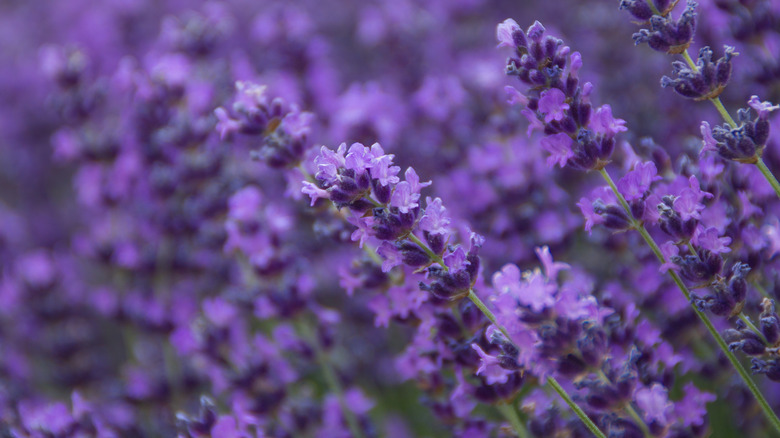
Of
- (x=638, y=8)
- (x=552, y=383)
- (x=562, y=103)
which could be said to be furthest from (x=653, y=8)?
(x=552, y=383)

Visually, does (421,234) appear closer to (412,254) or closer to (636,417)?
(412,254)

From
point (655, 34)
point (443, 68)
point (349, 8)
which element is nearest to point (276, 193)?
point (443, 68)

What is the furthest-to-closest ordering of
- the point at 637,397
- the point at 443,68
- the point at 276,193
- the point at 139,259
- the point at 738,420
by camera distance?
the point at 443,68, the point at 276,193, the point at 139,259, the point at 738,420, the point at 637,397

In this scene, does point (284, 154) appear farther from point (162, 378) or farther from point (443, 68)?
point (443, 68)

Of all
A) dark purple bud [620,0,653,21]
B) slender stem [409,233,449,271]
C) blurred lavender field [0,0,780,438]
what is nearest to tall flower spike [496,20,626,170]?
blurred lavender field [0,0,780,438]

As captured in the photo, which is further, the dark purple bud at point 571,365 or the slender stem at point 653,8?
the slender stem at point 653,8

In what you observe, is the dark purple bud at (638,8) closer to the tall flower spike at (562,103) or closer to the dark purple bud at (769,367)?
the tall flower spike at (562,103)

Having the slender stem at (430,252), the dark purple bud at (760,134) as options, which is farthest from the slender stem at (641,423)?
the dark purple bud at (760,134)

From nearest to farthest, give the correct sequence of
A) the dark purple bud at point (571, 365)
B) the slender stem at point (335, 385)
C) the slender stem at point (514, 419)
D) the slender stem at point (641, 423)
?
the dark purple bud at point (571, 365)
the slender stem at point (641, 423)
the slender stem at point (514, 419)
the slender stem at point (335, 385)
